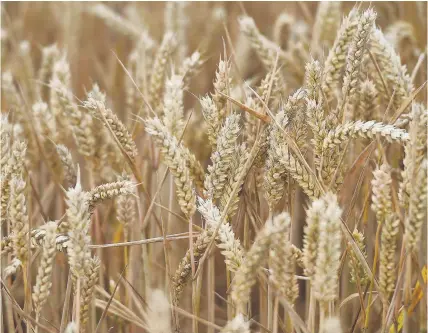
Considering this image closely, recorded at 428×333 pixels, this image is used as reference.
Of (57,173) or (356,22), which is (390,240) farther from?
(57,173)

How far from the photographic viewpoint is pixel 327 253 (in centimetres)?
65

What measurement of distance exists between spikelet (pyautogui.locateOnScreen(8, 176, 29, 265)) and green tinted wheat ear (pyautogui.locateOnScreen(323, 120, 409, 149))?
1.33ft

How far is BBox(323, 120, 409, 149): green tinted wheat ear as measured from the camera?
75cm

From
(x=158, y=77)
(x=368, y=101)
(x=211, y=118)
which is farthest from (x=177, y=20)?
(x=211, y=118)

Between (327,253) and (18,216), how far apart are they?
0.41m

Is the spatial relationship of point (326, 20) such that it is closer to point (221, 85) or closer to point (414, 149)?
point (221, 85)

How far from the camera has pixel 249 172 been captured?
0.88 m

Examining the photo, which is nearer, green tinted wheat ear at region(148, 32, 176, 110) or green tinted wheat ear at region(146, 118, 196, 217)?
green tinted wheat ear at region(146, 118, 196, 217)

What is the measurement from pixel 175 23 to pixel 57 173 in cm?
62

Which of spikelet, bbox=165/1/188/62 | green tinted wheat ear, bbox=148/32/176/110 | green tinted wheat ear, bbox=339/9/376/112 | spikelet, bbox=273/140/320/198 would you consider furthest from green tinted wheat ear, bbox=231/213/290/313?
spikelet, bbox=165/1/188/62

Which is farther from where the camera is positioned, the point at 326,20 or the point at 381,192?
the point at 326,20

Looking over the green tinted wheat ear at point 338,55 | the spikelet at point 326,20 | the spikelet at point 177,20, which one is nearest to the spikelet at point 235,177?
the green tinted wheat ear at point 338,55

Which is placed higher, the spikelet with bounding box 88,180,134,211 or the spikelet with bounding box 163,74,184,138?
the spikelet with bounding box 163,74,184,138

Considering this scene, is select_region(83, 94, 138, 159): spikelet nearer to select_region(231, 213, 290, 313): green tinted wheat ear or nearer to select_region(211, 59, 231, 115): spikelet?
select_region(211, 59, 231, 115): spikelet
